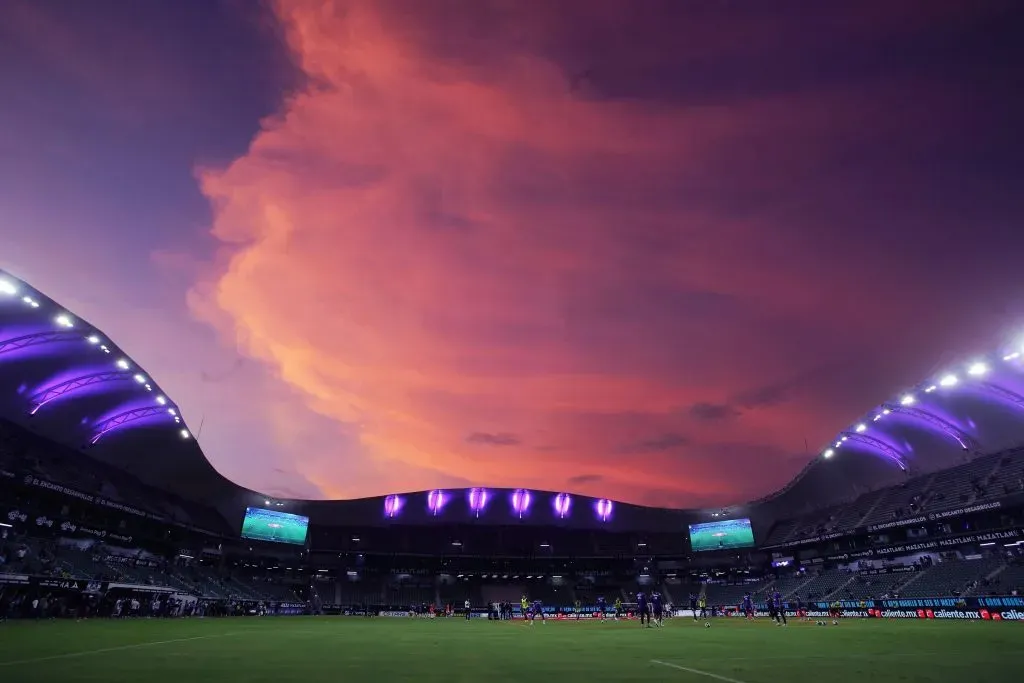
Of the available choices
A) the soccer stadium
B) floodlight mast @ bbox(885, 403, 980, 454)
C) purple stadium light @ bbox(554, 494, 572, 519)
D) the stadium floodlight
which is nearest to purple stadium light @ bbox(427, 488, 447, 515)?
the soccer stadium

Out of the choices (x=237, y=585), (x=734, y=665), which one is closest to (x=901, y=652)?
(x=734, y=665)

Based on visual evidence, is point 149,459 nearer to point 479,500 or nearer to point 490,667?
point 479,500

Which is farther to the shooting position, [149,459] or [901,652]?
[149,459]

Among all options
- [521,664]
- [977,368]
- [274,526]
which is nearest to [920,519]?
[977,368]

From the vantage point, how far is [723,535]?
86812mm

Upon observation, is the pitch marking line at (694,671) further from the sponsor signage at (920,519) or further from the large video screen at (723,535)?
the large video screen at (723,535)

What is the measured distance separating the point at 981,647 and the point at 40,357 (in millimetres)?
56780

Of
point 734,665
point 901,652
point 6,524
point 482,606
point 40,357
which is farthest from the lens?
point 482,606

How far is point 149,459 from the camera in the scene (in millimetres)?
65625

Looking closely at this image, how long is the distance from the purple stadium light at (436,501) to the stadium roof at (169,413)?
2857cm

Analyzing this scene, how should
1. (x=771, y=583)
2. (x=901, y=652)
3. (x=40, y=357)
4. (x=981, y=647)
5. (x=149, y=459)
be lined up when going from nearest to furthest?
(x=901, y=652), (x=981, y=647), (x=40, y=357), (x=149, y=459), (x=771, y=583)

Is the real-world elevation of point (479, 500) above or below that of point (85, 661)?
above

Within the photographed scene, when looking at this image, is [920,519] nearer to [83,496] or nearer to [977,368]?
[977,368]

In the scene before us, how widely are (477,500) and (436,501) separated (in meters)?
7.05
